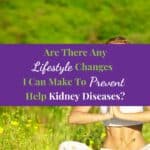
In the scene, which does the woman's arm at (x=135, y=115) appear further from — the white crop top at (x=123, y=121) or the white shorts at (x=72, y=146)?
the white shorts at (x=72, y=146)

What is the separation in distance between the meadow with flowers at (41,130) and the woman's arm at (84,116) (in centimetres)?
3

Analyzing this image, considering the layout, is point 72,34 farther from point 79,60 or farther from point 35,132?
point 35,132

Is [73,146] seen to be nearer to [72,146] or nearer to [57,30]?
[72,146]

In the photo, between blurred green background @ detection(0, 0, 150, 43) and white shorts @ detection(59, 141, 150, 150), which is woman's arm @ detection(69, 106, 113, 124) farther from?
blurred green background @ detection(0, 0, 150, 43)

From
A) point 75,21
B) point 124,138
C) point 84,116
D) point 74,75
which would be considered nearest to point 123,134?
point 124,138

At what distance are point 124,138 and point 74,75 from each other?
1.48 ft

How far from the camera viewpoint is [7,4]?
3.25 metres

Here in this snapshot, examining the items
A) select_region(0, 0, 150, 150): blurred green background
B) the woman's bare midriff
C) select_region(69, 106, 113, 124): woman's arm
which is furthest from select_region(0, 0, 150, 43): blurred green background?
the woman's bare midriff

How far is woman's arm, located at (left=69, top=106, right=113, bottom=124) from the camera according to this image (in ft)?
10.5

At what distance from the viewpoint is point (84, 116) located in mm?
3215

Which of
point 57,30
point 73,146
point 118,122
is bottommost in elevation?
point 73,146

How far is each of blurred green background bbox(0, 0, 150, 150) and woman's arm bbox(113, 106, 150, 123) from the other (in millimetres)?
46

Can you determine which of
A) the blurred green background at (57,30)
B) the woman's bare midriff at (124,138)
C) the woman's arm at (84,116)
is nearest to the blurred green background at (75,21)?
the blurred green background at (57,30)

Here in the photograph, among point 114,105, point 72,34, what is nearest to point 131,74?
point 114,105
